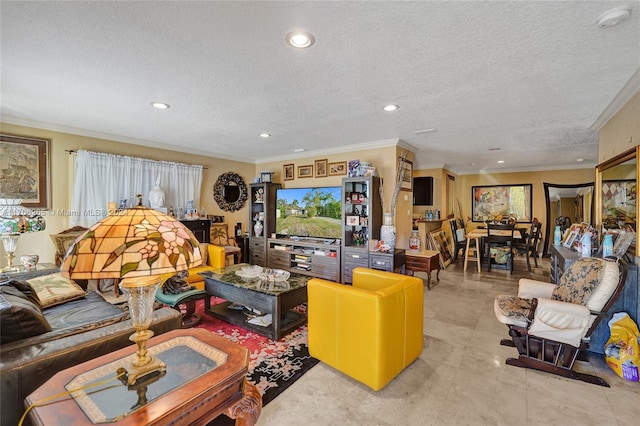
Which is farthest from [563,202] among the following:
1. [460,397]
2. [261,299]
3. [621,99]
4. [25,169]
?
[25,169]

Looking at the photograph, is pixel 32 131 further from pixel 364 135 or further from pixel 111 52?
pixel 364 135

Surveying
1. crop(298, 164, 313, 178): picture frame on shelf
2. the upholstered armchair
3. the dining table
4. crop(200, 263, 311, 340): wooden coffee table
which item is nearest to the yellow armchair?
crop(200, 263, 311, 340): wooden coffee table

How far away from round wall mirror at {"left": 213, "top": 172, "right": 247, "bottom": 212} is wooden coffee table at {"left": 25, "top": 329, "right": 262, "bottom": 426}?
456 cm

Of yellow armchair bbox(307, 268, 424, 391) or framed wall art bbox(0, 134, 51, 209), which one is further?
framed wall art bbox(0, 134, 51, 209)

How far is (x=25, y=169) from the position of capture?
136 inches

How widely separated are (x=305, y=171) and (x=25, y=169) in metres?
4.01

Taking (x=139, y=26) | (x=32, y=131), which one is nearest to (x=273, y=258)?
(x=32, y=131)

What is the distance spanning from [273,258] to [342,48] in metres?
4.17

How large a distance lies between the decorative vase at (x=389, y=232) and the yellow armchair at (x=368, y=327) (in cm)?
180

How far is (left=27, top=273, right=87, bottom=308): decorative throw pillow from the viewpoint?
230cm

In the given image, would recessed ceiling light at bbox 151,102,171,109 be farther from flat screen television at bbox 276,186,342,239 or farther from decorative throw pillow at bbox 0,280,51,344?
flat screen television at bbox 276,186,342,239

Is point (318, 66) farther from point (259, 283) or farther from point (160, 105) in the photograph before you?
point (259, 283)

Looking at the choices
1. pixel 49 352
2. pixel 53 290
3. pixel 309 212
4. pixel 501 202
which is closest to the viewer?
pixel 49 352

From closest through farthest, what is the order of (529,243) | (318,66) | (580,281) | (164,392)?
(164,392) → (318,66) → (580,281) → (529,243)
